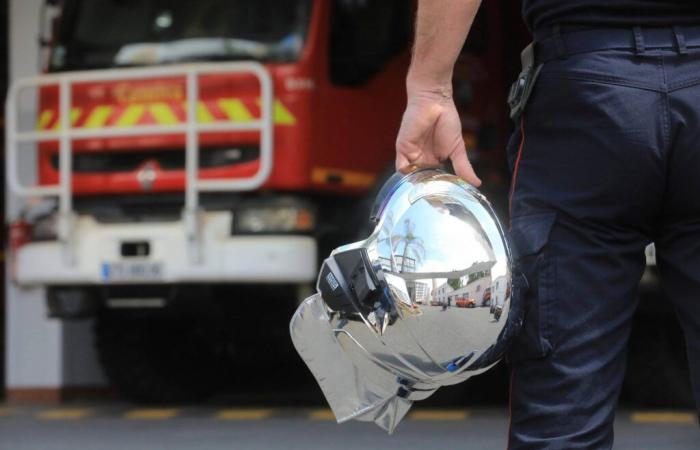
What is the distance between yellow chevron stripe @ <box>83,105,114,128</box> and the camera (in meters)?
7.77

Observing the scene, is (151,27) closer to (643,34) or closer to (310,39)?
(310,39)

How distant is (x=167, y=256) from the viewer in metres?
7.32

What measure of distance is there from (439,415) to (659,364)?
1092 mm

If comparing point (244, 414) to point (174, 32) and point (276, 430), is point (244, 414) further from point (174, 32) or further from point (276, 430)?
point (174, 32)

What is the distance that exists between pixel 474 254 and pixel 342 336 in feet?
0.83

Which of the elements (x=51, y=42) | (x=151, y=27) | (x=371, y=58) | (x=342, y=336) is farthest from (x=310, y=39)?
(x=342, y=336)

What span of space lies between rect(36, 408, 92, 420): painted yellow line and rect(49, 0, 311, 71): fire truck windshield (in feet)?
6.02

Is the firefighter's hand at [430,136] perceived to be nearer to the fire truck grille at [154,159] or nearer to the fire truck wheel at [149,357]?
the fire truck grille at [154,159]

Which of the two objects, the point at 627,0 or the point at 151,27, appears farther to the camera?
the point at 151,27

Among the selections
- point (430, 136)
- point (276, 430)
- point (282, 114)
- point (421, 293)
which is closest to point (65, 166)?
point (282, 114)

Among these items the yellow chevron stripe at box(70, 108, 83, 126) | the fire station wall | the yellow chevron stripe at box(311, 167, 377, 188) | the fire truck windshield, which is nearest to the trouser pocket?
the yellow chevron stripe at box(311, 167, 377, 188)

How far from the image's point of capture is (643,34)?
2.25 meters

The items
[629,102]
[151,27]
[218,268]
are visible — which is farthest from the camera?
[151,27]

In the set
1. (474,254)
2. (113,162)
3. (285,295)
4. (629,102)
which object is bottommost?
(285,295)
